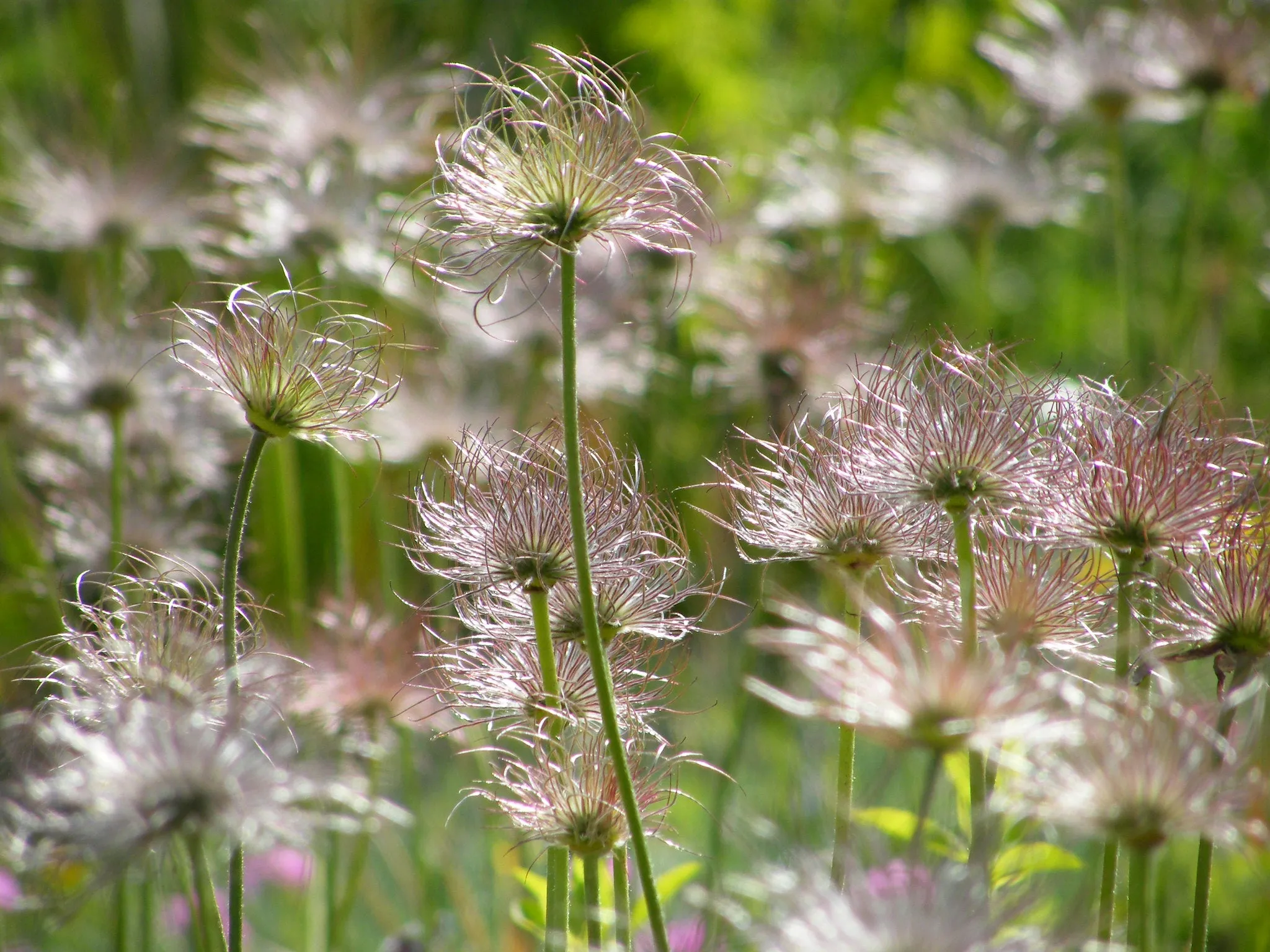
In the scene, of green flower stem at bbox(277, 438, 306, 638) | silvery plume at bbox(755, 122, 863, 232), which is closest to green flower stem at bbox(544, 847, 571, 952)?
green flower stem at bbox(277, 438, 306, 638)

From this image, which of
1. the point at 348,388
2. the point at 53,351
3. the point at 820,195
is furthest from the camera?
the point at 820,195

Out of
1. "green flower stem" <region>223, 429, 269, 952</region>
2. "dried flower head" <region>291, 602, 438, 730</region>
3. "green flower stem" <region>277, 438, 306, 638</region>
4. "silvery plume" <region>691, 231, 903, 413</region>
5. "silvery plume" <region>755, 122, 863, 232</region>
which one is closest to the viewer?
"green flower stem" <region>223, 429, 269, 952</region>

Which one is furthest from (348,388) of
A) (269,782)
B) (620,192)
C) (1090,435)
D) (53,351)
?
(53,351)

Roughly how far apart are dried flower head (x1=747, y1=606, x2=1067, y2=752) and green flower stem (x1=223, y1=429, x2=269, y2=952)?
38cm

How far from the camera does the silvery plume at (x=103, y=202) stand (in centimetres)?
242

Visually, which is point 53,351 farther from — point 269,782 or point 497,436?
point 269,782

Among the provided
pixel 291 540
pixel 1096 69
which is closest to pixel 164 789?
pixel 291 540

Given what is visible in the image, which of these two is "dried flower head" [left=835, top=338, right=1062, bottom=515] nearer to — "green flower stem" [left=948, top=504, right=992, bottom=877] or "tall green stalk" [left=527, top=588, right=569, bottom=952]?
"green flower stem" [left=948, top=504, right=992, bottom=877]

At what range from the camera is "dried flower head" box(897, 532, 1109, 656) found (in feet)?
3.40

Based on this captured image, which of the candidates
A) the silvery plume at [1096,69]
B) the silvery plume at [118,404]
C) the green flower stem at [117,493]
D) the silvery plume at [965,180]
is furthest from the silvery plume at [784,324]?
the green flower stem at [117,493]

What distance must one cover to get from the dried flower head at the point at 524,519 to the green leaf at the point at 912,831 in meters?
0.36

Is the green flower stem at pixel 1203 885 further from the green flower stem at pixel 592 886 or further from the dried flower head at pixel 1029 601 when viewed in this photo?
the green flower stem at pixel 592 886

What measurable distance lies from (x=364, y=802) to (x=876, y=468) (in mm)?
490

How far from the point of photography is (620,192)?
1.00 metres
